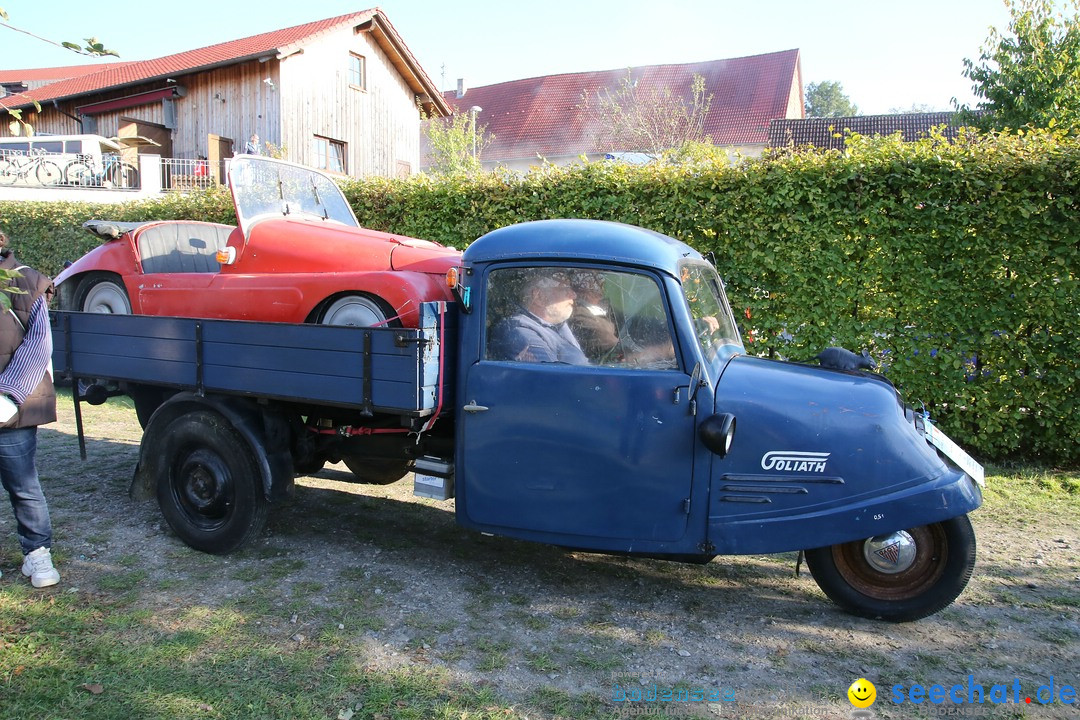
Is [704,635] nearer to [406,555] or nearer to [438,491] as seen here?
[438,491]

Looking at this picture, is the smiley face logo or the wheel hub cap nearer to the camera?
the smiley face logo

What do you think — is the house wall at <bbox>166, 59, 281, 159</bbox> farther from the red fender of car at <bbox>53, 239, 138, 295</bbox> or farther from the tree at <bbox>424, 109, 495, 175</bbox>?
the red fender of car at <bbox>53, 239, 138, 295</bbox>

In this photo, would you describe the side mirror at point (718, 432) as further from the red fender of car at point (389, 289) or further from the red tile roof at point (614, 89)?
the red tile roof at point (614, 89)

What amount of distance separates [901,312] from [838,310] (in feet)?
1.76

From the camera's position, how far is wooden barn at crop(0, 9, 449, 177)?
68.5ft

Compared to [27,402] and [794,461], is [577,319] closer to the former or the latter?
[794,461]

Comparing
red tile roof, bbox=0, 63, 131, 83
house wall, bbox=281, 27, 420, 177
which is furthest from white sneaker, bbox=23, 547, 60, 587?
red tile roof, bbox=0, 63, 131, 83

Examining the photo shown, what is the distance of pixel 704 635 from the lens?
3.69m

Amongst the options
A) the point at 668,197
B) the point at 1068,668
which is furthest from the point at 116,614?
the point at 668,197

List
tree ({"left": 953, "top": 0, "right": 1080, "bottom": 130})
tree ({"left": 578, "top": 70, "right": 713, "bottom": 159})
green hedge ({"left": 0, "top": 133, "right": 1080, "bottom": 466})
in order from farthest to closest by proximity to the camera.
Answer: tree ({"left": 578, "top": 70, "right": 713, "bottom": 159})
tree ({"left": 953, "top": 0, "right": 1080, "bottom": 130})
green hedge ({"left": 0, "top": 133, "right": 1080, "bottom": 466})

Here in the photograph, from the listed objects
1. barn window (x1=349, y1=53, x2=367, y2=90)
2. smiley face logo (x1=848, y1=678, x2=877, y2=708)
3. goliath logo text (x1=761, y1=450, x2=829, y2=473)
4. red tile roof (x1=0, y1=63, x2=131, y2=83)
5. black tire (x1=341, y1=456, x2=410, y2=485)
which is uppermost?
red tile roof (x1=0, y1=63, x2=131, y2=83)

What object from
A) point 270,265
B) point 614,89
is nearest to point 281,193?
point 270,265

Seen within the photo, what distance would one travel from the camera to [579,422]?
369cm

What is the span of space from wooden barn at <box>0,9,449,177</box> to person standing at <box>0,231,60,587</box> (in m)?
16.6
